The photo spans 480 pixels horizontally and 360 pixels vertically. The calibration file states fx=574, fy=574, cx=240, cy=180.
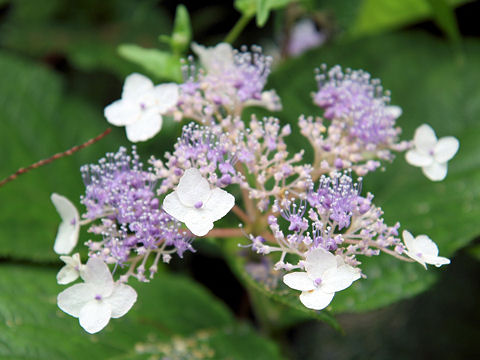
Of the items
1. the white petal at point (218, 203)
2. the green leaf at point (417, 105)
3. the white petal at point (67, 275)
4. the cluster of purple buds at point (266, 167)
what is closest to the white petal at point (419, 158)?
the green leaf at point (417, 105)

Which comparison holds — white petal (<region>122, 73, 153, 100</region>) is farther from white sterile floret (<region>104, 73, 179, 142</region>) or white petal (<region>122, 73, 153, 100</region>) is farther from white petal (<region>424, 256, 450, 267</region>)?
white petal (<region>424, 256, 450, 267</region>)

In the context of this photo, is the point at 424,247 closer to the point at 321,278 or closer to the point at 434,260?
the point at 434,260

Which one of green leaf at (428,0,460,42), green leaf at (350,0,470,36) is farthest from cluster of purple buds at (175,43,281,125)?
green leaf at (350,0,470,36)

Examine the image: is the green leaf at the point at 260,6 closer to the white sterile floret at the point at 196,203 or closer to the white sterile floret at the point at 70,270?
the white sterile floret at the point at 196,203

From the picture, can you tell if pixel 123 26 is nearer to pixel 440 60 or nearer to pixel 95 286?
pixel 440 60

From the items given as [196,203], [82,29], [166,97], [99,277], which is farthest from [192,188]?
[82,29]

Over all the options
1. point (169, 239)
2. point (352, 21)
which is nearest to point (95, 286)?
point (169, 239)
